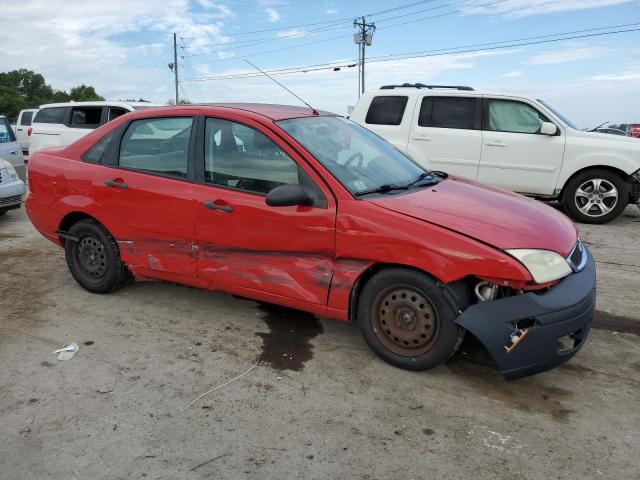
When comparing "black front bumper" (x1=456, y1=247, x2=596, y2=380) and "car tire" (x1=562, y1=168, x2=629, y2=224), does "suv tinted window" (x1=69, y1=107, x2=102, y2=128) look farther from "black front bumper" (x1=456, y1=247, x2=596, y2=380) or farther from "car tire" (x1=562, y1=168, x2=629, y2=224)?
"black front bumper" (x1=456, y1=247, x2=596, y2=380)

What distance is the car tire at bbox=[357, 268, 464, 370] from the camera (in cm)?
305

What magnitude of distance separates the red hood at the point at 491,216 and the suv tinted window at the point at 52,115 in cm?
1085

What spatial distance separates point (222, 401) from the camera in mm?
2979

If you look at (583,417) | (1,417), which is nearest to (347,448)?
(583,417)

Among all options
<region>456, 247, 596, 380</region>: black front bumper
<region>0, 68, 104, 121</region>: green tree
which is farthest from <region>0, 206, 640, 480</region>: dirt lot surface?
<region>0, 68, 104, 121</region>: green tree

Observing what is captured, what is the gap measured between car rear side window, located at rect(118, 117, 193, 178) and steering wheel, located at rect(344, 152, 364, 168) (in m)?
1.21

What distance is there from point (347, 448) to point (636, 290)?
12.0 feet

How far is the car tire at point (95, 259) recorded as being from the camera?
439cm

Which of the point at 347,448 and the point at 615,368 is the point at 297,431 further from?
the point at 615,368

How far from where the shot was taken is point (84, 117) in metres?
11.8

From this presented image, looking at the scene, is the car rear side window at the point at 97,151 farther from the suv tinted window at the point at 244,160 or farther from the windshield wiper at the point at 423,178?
the windshield wiper at the point at 423,178

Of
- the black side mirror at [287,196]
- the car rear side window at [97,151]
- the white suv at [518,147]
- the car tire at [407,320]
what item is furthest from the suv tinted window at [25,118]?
the car tire at [407,320]

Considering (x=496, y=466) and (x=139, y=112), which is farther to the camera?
(x=139, y=112)

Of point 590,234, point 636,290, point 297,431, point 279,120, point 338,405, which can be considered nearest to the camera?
point 297,431
